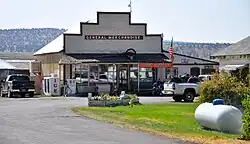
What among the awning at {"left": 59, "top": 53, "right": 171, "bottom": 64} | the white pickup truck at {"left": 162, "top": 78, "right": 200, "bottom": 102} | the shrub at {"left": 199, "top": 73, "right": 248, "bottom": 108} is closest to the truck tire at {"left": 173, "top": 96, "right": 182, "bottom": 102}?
the white pickup truck at {"left": 162, "top": 78, "right": 200, "bottom": 102}

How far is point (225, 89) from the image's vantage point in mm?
25250

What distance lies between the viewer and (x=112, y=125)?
21188 mm

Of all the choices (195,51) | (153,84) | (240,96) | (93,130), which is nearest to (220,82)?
(240,96)

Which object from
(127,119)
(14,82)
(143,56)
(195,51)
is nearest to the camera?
(127,119)

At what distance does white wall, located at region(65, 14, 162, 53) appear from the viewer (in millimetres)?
52344

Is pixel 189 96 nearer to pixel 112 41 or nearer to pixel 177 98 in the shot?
pixel 177 98

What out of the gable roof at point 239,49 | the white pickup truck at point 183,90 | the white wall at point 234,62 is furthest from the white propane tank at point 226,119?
the gable roof at point 239,49

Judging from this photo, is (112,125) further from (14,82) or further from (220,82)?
(14,82)

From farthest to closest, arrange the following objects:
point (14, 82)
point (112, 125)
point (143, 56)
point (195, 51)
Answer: point (195, 51), point (143, 56), point (14, 82), point (112, 125)

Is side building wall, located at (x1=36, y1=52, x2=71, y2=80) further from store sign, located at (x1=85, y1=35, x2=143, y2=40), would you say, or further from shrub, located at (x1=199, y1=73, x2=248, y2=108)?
shrub, located at (x1=199, y1=73, x2=248, y2=108)

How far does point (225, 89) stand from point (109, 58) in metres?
26.9

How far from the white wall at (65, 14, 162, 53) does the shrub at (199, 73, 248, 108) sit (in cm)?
2723

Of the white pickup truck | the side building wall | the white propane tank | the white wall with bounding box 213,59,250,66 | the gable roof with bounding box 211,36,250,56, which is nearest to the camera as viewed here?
the white propane tank

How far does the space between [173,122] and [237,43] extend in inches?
1365
